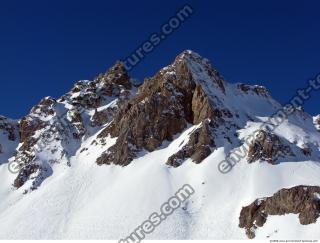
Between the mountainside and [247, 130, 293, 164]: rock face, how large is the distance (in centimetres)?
19

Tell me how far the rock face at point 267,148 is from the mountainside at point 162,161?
189 millimetres

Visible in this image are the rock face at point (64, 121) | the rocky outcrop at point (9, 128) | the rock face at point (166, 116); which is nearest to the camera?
the rock face at point (166, 116)

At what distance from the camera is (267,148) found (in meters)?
96.6

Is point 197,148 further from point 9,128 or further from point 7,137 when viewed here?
point 9,128

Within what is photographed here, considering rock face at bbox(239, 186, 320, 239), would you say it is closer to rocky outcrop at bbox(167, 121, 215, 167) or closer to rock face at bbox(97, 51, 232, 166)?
rocky outcrop at bbox(167, 121, 215, 167)

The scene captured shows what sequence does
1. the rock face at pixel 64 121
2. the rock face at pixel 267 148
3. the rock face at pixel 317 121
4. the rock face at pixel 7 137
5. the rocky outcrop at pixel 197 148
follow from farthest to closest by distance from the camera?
the rock face at pixel 317 121, the rock face at pixel 7 137, the rock face at pixel 64 121, the rocky outcrop at pixel 197 148, the rock face at pixel 267 148

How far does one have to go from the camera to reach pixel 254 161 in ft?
308

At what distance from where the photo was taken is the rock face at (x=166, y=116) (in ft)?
335

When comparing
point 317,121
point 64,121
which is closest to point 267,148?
point 317,121

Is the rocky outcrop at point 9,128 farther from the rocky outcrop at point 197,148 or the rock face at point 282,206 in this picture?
the rock face at point 282,206

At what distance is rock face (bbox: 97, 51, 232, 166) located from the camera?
335ft

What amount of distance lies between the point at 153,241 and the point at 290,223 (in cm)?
1790

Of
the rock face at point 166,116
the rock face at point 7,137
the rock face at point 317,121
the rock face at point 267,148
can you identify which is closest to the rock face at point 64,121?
the rock face at point 7,137

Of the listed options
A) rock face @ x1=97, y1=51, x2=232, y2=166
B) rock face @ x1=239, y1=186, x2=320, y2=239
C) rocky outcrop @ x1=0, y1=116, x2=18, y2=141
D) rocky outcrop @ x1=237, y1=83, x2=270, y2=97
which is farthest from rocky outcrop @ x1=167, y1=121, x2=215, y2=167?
rocky outcrop @ x1=0, y1=116, x2=18, y2=141
